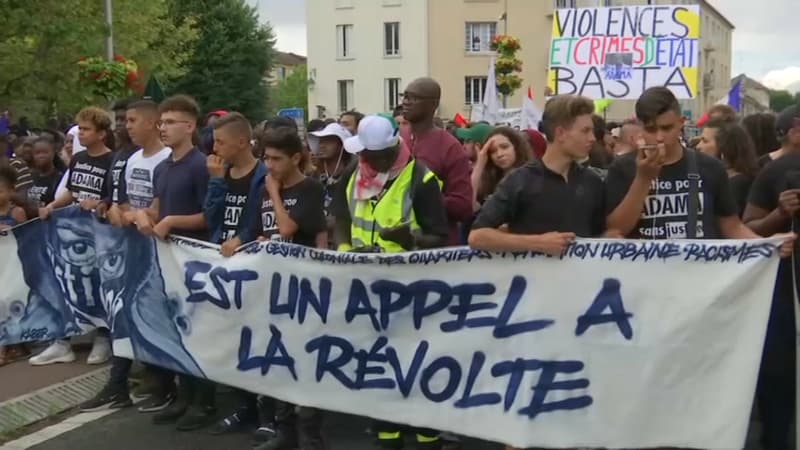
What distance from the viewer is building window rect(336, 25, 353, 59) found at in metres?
54.3

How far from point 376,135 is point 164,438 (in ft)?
7.58

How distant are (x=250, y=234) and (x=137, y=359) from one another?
125 cm

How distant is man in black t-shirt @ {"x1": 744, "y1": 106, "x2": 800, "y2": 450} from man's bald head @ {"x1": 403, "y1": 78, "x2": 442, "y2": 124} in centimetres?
193

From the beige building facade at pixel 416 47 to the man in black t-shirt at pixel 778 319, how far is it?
44.9 meters

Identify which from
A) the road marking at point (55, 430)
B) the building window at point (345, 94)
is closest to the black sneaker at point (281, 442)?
the road marking at point (55, 430)

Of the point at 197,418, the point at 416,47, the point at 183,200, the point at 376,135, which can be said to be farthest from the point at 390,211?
the point at 416,47

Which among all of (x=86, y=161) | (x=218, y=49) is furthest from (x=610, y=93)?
(x=218, y=49)

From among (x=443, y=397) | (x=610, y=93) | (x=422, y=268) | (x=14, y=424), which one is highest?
(x=610, y=93)

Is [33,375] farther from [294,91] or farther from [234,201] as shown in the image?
[294,91]

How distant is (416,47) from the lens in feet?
172

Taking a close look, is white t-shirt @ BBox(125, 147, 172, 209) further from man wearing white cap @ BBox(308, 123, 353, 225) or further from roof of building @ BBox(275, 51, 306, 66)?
roof of building @ BBox(275, 51, 306, 66)

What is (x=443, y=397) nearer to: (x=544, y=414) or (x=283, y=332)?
(x=544, y=414)

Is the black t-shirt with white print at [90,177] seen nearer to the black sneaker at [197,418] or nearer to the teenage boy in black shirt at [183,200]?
the teenage boy in black shirt at [183,200]

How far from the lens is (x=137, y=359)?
626cm
